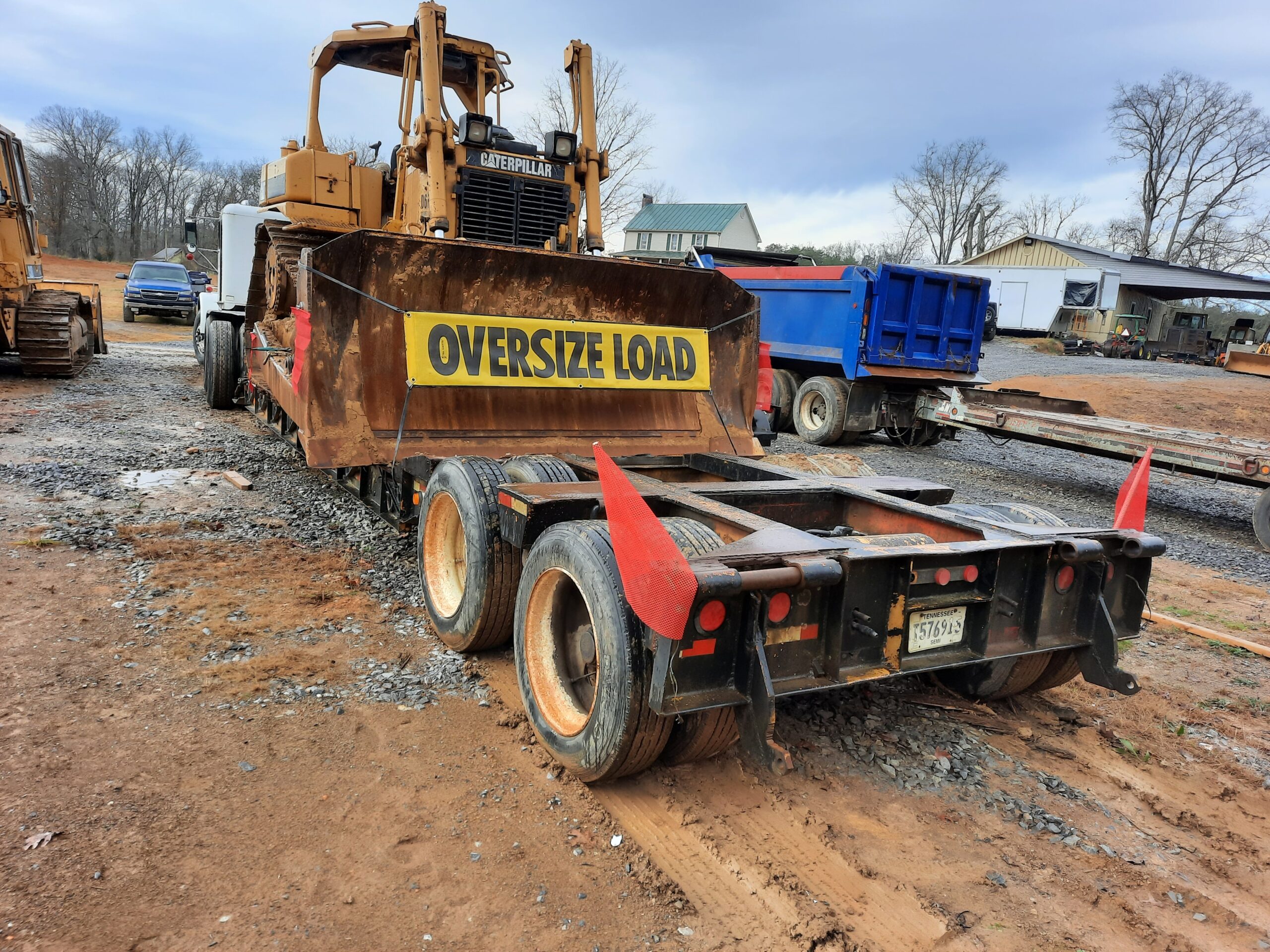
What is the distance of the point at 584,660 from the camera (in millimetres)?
3203

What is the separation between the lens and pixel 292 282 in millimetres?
7504

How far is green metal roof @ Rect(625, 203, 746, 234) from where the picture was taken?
2211 inches

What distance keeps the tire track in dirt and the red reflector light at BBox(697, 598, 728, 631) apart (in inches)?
29.9

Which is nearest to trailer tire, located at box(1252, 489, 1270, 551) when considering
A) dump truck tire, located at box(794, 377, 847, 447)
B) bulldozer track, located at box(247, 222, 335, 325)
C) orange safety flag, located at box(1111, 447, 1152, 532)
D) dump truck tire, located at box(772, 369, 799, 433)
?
dump truck tire, located at box(794, 377, 847, 447)

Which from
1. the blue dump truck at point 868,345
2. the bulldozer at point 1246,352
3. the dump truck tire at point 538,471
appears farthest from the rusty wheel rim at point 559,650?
the bulldozer at point 1246,352

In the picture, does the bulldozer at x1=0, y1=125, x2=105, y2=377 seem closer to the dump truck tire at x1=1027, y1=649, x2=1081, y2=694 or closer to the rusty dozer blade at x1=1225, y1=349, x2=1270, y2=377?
the dump truck tire at x1=1027, y1=649, x2=1081, y2=694

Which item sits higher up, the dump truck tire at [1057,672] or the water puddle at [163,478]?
the dump truck tire at [1057,672]

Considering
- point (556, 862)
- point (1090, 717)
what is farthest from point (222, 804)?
point (1090, 717)

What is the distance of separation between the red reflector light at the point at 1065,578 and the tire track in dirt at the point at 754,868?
4.38ft

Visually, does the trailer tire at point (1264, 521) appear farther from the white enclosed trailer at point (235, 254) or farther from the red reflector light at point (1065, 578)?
the white enclosed trailer at point (235, 254)

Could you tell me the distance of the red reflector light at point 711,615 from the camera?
2502mm

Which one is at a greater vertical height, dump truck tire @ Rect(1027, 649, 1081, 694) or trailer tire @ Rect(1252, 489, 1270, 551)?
trailer tire @ Rect(1252, 489, 1270, 551)

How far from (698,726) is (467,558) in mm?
1489

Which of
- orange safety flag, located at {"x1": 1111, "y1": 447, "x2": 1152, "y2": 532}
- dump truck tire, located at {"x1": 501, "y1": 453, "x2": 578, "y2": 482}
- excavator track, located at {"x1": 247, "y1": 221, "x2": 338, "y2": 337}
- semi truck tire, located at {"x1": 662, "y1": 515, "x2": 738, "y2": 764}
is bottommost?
semi truck tire, located at {"x1": 662, "y1": 515, "x2": 738, "y2": 764}
